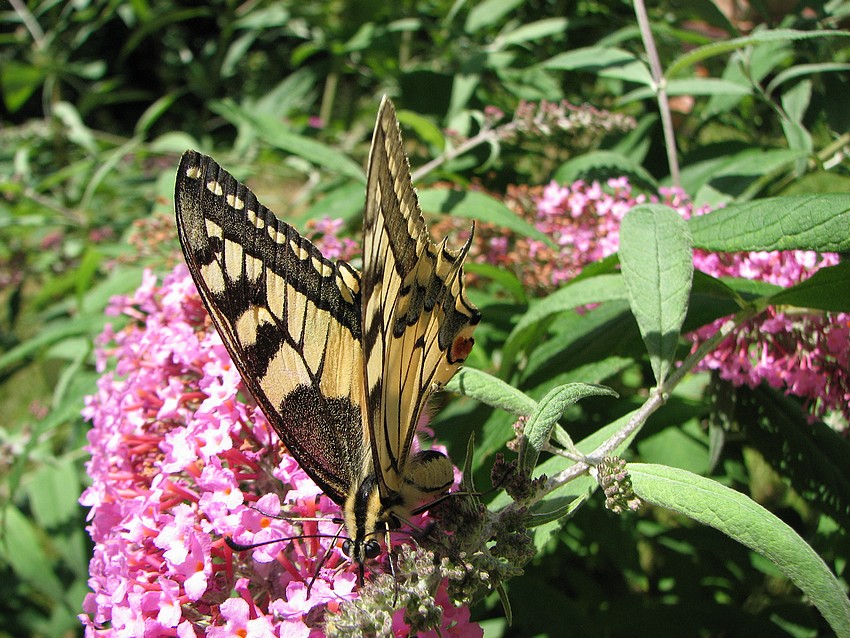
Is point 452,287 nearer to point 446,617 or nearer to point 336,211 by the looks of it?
point 446,617

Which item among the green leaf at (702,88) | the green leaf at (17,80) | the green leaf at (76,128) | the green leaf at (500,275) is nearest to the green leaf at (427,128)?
the green leaf at (500,275)

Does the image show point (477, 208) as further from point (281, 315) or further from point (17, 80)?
point (17, 80)

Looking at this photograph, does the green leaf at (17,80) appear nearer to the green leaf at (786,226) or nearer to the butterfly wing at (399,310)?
the butterfly wing at (399,310)

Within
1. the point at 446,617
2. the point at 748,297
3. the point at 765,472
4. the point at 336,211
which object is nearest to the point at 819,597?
the point at 446,617

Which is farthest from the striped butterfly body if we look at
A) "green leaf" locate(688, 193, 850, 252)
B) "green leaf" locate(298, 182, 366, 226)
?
"green leaf" locate(298, 182, 366, 226)

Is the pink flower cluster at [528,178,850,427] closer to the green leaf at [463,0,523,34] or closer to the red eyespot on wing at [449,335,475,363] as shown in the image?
the red eyespot on wing at [449,335,475,363]

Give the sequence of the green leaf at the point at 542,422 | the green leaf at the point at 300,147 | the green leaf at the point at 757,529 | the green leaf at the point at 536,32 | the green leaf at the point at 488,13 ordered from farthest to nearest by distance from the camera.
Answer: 1. the green leaf at the point at 488,13
2. the green leaf at the point at 536,32
3. the green leaf at the point at 300,147
4. the green leaf at the point at 542,422
5. the green leaf at the point at 757,529
